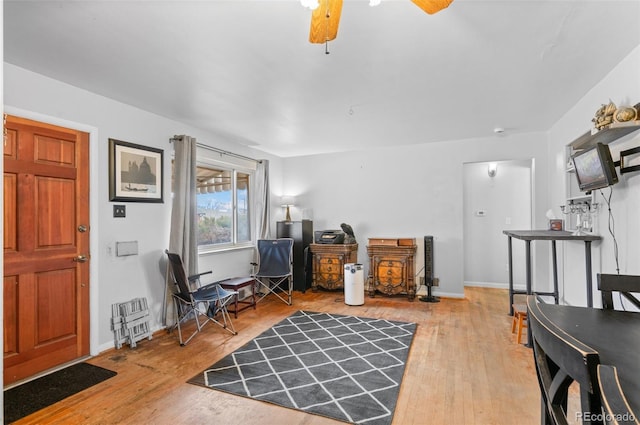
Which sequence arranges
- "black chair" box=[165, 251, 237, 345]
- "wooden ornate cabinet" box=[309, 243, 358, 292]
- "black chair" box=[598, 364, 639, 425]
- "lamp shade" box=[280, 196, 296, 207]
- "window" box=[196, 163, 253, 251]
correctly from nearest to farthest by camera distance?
"black chair" box=[598, 364, 639, 425] → "black chair" box=[165, 251, 237, 345] → "window" box=[196, 163, 253, 251] → "wooden ornate cabinet" box=[309, 243, 358, 292] → "lamp shade" box=[280, 196, 296, 207]

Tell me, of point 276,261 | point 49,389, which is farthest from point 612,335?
point 276,261

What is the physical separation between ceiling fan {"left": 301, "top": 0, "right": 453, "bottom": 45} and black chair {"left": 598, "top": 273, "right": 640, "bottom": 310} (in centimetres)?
152

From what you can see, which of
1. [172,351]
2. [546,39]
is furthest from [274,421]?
Result: [546,39]

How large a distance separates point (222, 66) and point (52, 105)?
158 cm

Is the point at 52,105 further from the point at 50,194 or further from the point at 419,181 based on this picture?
the point at 419,181

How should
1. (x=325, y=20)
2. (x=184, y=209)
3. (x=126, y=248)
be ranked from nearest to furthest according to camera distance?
(x=325, y=20), (x=126, y=248), (x=184, y=209)

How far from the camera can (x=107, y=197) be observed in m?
3.04

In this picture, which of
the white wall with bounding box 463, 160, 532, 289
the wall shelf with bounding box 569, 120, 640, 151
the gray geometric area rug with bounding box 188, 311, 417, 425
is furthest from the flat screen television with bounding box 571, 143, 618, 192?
the white wall with bounding box 463, 160, 532, 289

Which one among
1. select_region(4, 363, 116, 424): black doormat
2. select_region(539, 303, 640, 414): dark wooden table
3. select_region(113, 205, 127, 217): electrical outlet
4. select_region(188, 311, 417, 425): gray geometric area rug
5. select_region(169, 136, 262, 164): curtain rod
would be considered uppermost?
select_region(169, 136, 262, 164): curtain rod

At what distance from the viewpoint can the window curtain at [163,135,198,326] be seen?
3.59 meters

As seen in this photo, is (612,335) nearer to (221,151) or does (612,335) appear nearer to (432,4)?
(432,4)

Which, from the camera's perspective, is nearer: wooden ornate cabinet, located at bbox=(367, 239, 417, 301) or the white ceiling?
the white ceiling

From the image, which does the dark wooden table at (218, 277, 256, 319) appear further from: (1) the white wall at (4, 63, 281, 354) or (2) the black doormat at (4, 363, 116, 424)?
(2) the black doormat at (4, 363, 116, 424)

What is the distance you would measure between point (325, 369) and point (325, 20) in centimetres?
255
